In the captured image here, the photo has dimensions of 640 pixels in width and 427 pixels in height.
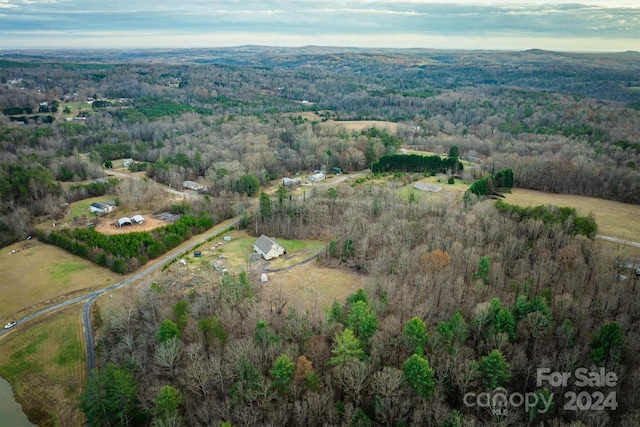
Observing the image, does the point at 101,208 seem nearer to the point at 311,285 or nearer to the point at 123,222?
the point at 123,222

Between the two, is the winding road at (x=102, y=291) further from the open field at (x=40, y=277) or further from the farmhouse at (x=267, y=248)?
the farmhouse at (x=267, y=248)

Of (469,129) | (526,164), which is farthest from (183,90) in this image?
(526,164)

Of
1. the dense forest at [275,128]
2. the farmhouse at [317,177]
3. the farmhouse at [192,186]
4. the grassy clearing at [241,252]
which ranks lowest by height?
the grassy clearing at [241,252]

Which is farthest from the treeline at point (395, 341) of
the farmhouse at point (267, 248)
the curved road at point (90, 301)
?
the farmhouse at point (267, 248)

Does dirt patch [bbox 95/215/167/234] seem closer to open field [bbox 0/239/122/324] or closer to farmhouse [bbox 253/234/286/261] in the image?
open field [bbox 0/239/122/324]

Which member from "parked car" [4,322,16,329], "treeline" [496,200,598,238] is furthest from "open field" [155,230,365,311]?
"treeline" [496,200,598,238]

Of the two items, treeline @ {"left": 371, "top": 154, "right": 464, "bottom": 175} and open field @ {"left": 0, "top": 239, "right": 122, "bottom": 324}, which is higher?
treeline @ {"left": 371, "top": 154, "right": 464, "bottom": 175}
